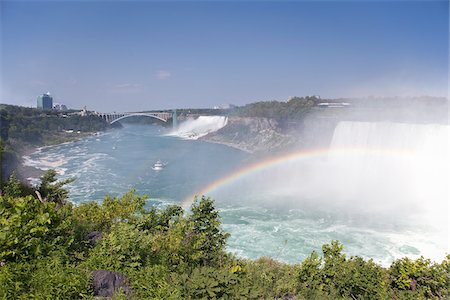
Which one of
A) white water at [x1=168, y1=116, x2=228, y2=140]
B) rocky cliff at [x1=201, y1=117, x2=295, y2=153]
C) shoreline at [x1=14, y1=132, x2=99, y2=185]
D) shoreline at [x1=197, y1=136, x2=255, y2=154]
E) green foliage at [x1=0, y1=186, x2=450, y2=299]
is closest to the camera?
green foliage at [x1=0, y1=186, x2=450, y2=299]

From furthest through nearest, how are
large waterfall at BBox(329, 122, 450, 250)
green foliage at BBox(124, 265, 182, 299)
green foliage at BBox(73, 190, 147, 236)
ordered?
large waterfall at BBox(329, 122, 450, 250) → green foliage at BBox(73, 190, 147, 236) → green foliage at BBox(124, 265, 182, 299)

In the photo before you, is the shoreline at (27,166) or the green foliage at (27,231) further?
the shoreline at (27,166)

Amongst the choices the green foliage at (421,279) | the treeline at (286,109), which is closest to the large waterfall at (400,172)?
the green foliage at (421,279)

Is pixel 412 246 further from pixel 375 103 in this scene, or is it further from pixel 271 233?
pixel 375 103

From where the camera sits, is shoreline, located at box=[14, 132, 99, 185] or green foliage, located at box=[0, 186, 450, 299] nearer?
green foliage, located at box=[0, 186, 450, 299]

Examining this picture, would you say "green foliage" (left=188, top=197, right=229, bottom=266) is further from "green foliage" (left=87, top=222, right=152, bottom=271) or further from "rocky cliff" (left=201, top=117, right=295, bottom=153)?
"rocky cliff" (left=201, top=117, right=295, bottom=153)

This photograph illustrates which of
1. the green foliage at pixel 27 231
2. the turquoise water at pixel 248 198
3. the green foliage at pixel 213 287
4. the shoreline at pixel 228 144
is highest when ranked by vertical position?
the green foliage at pixel 27 231

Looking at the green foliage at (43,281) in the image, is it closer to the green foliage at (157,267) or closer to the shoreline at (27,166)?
the green foliage at (157,267)

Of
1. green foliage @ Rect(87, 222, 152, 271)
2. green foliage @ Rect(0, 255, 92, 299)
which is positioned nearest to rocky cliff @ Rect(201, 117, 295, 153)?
green foliage @ Rect(87, 222, 152, 271)
